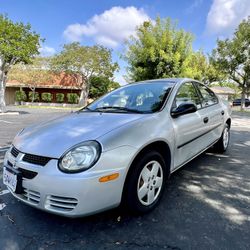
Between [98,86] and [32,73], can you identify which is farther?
[98,86]

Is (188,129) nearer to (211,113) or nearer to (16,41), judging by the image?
(211,113)

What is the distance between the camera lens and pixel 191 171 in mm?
4148

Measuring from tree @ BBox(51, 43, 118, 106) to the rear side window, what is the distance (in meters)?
25.3

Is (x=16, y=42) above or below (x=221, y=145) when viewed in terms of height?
above

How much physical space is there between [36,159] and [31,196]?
35 centimetres

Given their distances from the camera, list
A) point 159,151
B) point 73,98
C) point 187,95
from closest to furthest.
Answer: point 159,151
point 187,95
point 73,98

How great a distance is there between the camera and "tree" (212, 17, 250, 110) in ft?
71.2

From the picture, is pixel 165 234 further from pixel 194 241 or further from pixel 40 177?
pixel 40 177

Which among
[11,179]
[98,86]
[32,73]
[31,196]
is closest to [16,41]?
[32,73]

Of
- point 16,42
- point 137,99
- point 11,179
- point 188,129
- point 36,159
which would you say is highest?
point 16,42

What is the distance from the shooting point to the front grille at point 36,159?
2291mm

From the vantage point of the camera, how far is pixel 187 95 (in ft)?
12.5

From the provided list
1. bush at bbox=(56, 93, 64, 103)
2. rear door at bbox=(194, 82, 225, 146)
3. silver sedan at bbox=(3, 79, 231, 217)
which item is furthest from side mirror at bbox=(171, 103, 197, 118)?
bush at bbox=(56, 93, 64, 103)

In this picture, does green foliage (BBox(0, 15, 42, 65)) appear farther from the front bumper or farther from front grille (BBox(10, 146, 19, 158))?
the front bumper
